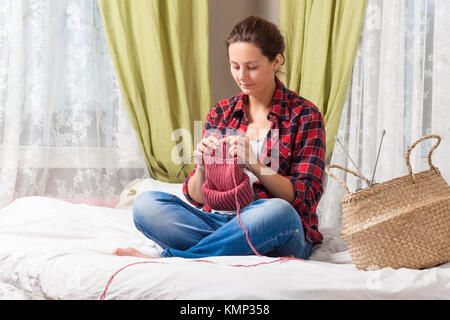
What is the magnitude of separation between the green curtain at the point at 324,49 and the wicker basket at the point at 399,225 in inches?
42.2

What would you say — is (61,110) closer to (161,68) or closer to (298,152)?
(161,68)

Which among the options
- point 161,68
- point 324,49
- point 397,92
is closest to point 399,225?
point 397,92

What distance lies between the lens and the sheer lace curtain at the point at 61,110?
7.63 ft

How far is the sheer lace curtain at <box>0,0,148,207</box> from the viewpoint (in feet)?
7.63

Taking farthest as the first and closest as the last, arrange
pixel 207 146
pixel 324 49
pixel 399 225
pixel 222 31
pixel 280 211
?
pixel 222 31 < pixel 324 49 < pixel 207 146 < pixel 280 211 < pixel 399 225

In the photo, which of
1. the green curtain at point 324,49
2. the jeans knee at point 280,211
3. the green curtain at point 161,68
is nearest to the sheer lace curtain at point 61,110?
the green curtain at point 161,68

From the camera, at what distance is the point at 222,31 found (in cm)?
301

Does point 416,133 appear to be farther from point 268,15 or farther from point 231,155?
point 268,15

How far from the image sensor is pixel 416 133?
1699mm

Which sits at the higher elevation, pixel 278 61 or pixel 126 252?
pixel 278 61

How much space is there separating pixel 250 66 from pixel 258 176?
0.38 meters

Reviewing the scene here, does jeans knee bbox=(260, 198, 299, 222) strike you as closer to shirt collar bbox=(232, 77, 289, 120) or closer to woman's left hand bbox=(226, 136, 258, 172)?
woman's left hand bbox=(226, 136, 258, 172)

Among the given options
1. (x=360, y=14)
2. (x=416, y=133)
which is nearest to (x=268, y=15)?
(x=360, y=14)

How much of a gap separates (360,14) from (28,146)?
171 centimetres
